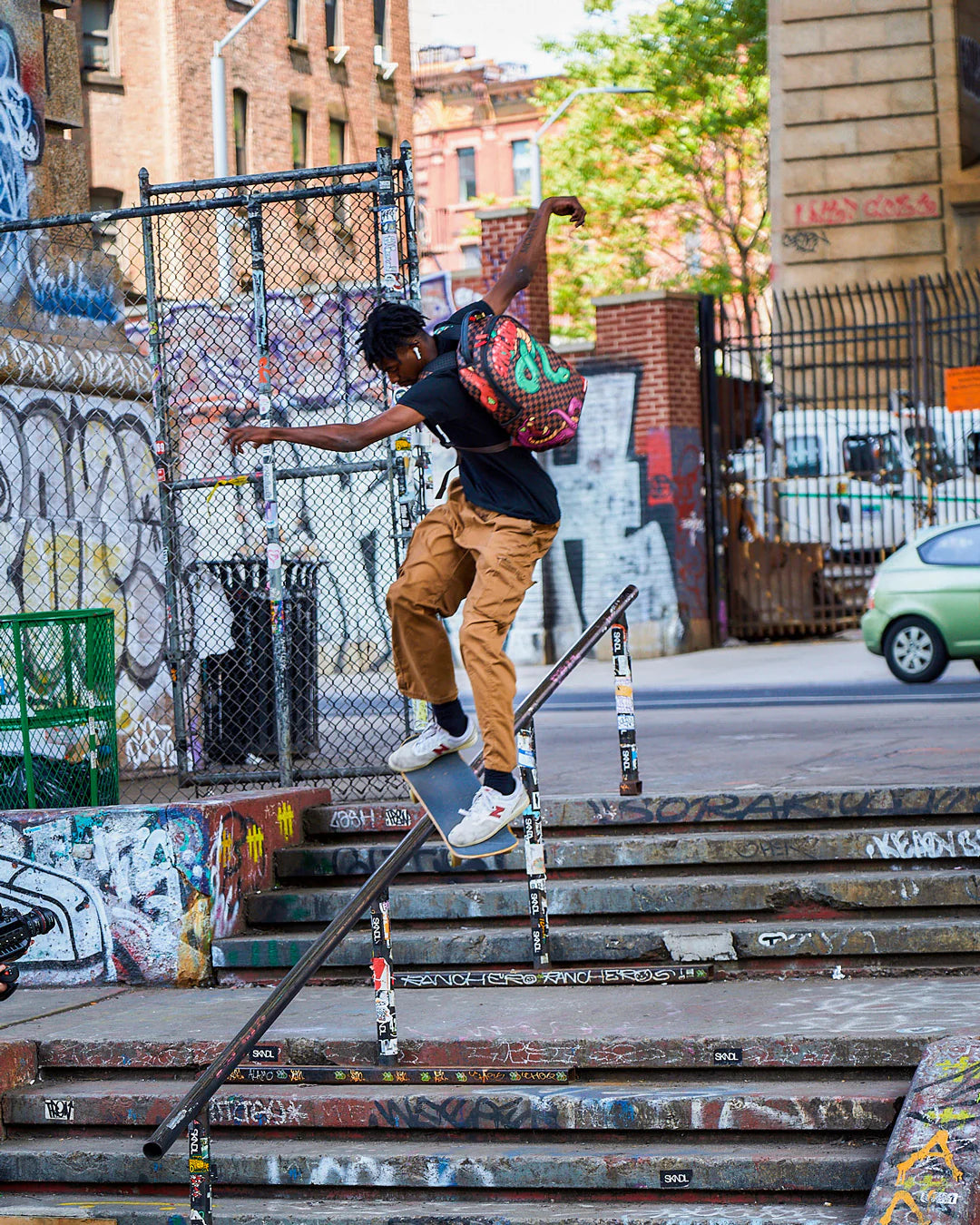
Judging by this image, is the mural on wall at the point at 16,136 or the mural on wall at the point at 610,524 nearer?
the mural on wall at the point at 16,136

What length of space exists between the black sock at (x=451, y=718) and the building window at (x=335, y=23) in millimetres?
35733

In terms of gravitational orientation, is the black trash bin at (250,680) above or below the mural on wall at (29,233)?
below

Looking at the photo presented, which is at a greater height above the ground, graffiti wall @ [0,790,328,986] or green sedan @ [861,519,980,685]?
green sedan @ [861,519,980,685]

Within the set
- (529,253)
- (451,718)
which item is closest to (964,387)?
(529,253)

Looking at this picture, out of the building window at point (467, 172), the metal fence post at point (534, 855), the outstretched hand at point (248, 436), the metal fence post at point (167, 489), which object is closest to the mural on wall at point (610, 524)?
the metal fence post at point (167, 489)

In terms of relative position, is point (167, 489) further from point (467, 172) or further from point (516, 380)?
point (467, 172)

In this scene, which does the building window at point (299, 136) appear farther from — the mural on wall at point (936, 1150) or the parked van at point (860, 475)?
the mural on wall at point (936, 1150)

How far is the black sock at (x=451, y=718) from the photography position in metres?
6.05

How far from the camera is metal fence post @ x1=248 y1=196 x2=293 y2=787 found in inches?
322

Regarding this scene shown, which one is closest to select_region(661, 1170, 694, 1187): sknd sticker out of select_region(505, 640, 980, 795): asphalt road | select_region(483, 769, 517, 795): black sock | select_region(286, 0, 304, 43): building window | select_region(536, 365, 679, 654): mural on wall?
select_region(483, 769, 517, 795): black sock

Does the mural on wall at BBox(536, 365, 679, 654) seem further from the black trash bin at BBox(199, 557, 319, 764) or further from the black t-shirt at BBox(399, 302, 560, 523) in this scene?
the black t-shirt at BBox(399, 302, 560, 523)

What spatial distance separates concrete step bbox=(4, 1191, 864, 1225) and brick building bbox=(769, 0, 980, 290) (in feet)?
77.3

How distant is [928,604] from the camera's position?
48.6 feet

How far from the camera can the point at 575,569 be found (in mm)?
20625
